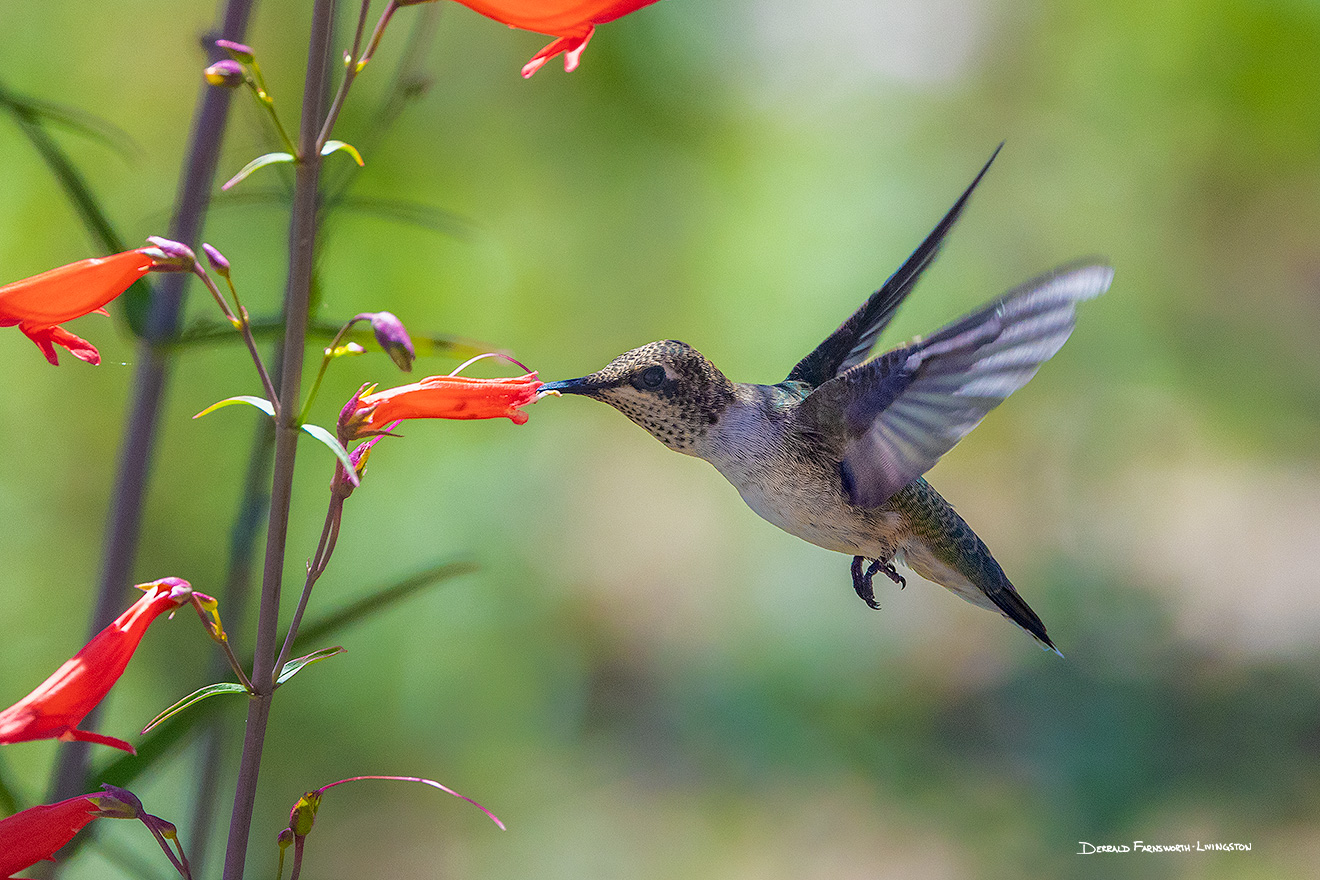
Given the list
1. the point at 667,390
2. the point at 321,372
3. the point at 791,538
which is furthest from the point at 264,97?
the point at 791,538

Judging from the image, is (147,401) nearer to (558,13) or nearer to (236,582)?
(236,582)

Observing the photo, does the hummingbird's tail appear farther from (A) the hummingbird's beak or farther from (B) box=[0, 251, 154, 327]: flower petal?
(B) box=[0, 251, 154, 327]: flower petal

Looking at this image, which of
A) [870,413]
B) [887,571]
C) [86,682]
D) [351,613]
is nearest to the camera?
[86,682]

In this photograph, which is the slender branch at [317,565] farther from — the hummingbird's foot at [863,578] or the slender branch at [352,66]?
the hummingbird's foot at [863,578]

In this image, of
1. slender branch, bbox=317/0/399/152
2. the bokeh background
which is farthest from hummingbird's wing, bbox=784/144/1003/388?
the bokeh background

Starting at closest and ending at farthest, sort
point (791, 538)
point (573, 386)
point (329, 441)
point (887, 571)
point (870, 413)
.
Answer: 1. point (329, 441)
2. point (573, 386)
3. point (870, 413)
4. point (887, 571)
5. point (791, 538)

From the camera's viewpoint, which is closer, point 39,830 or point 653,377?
point 39,830

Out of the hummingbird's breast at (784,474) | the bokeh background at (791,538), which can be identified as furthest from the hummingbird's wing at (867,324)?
the bokeh background at (791,538)

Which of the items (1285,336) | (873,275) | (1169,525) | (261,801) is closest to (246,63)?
(261,801)

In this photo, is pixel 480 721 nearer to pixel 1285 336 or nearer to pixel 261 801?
pixel 261 801

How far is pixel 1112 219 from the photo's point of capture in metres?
3.70

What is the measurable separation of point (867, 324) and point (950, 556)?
319mm

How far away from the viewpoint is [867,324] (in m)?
1.26

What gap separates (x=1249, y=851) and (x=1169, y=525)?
1123mm
